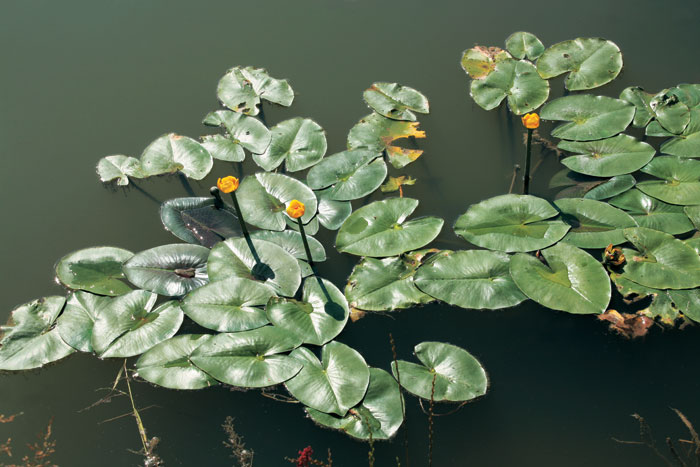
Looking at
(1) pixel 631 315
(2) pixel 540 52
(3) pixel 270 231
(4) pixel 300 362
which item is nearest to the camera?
(4) pixel 300 362

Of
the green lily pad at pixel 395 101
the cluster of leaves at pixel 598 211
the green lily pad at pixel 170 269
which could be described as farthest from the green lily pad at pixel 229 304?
the green lily pad at pixel 395 101

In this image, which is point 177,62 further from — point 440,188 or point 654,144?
point 654,144

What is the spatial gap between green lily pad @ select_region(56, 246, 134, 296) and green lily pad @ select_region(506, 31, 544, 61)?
3669 mm

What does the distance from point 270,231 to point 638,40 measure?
3.89m

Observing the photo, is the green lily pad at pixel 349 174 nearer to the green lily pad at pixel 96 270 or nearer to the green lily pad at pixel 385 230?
the green lily pad at pixel 385 230

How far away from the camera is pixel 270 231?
13.0 ft

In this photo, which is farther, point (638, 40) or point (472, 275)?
point (638, 40)

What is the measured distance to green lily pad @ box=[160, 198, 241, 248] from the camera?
13.0ft

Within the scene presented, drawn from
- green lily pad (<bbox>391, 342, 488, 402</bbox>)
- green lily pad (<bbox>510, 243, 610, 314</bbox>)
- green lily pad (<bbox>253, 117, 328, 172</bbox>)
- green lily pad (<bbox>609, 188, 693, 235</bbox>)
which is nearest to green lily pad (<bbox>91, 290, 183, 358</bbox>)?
green lily pad (<bbox>253, 117, 328, 172</bbox>)

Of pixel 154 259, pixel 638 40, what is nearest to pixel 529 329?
pixel 154 259

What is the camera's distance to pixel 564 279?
11.7ft

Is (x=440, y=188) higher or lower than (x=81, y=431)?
higher

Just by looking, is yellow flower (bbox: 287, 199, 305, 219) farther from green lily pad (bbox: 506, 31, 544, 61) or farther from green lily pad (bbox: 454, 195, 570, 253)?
green lily pad (bbox: 506, 31, 544, 61)

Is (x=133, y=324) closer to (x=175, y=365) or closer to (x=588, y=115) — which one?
(x=175, y=365)
